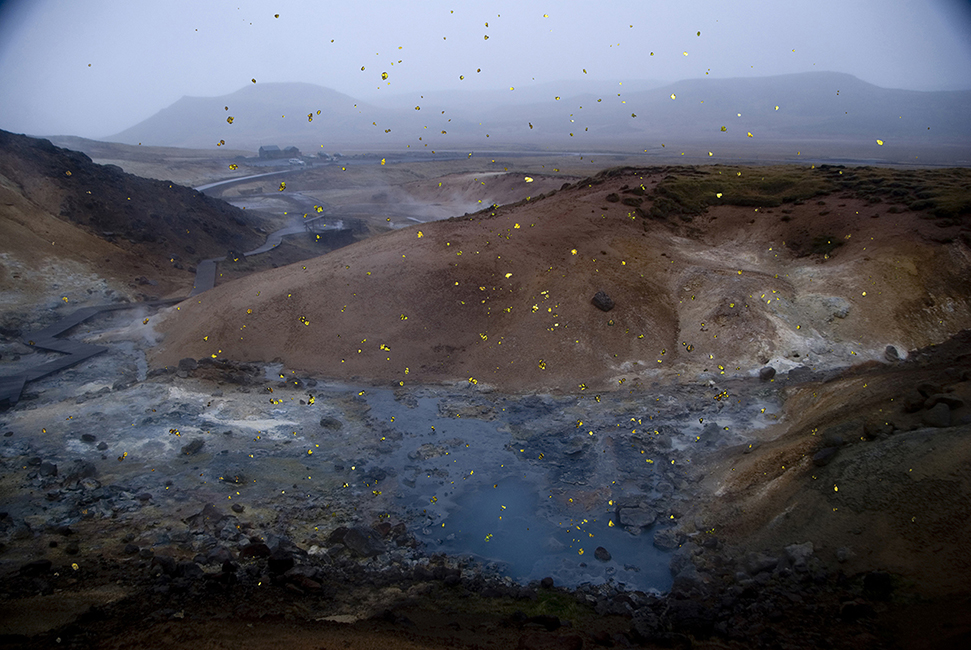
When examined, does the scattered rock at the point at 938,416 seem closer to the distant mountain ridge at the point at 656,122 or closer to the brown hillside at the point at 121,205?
the brown hillside at the point at 121,205

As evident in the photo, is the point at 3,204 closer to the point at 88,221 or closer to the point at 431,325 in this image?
the point at 88,221

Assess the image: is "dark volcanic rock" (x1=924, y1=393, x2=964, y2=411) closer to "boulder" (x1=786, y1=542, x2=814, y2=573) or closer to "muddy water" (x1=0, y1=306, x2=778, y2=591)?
"muddy water" (x1=0, y1=306, x2=778, y2=591)

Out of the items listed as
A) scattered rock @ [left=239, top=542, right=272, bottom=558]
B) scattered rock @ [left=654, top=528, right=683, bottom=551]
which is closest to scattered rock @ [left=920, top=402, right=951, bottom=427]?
scattered rock @ [left=654, top=528, right=683, bottom=551]

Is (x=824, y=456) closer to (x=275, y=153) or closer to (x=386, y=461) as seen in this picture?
(x=386, y=461)

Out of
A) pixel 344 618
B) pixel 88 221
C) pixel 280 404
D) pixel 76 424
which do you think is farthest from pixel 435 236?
pixel 88 221

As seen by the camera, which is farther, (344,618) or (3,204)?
(3,204)

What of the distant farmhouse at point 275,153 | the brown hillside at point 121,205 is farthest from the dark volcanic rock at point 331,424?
the distant farmhouse at point 275,153
